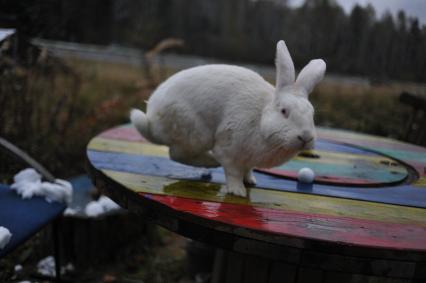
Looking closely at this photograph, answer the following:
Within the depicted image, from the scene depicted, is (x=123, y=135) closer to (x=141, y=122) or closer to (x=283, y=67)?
(x=141, y=122)

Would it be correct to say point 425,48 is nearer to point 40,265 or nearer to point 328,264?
point 328,264

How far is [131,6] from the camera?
643 centimetres

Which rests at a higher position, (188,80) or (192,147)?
(188,80)

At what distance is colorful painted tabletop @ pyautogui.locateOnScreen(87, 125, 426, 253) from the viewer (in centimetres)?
114

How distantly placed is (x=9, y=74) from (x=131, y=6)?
356 centimetres

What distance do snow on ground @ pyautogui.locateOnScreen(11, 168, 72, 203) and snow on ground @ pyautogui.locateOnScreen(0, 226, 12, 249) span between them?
0.37 metres

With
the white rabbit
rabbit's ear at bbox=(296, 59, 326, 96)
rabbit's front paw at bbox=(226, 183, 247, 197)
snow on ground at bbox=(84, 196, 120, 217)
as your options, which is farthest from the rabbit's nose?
snow on ground at bbox=(84, 196, 120, 217)

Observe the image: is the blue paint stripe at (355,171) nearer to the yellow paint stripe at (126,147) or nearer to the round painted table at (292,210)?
the round painted table at (292,210)

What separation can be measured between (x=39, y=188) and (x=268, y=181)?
0.98m

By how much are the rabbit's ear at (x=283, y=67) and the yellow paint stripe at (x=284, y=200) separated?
37cm

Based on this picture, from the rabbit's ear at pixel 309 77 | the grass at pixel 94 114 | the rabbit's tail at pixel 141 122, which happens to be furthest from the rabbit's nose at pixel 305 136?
the grass at pixel 94 114

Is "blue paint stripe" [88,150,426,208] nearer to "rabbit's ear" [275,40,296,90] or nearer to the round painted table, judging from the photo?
the round painted table

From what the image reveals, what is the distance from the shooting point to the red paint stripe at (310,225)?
108cm

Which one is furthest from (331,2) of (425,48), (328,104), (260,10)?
(260,10)
